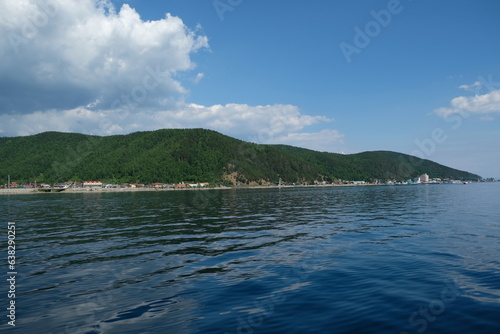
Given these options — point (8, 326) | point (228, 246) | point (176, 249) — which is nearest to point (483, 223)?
point (228, 246)

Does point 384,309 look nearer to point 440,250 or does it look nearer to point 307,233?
point 440,250

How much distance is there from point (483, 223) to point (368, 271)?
97.4ft

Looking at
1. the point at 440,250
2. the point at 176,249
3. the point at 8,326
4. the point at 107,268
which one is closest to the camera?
the point at 8,326

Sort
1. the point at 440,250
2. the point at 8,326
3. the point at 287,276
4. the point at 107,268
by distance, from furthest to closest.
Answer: the point at 440,250 → the point at 107,268 → the point at 287,276 → the point at 8,326

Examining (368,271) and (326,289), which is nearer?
(326,289)

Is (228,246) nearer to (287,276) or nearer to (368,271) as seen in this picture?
(287,276)

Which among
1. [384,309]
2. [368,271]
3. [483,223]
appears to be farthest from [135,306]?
[483,223]

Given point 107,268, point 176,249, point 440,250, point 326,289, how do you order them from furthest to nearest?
point 176,249
point 440,250
point 107,268
point 326,289

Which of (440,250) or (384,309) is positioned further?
(440,250)

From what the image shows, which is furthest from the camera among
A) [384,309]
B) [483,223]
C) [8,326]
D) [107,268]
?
[483,223]

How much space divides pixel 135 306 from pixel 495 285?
59.1 ft

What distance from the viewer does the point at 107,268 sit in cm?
2006

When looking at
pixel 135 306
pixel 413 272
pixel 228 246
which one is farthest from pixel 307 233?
pixel 135 306

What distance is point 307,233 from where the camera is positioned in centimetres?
3328
